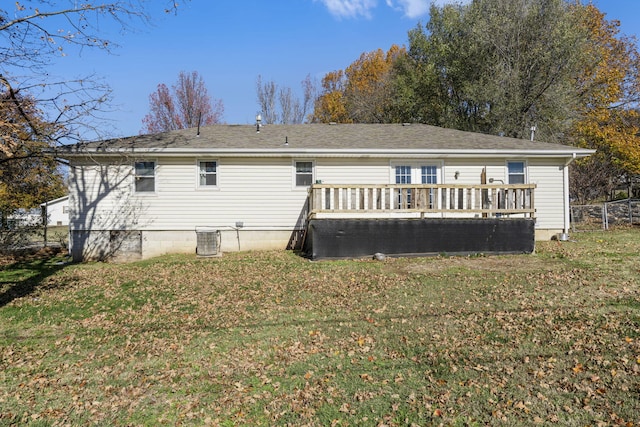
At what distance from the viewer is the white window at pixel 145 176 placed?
39.2ft

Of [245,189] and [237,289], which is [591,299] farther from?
[245,189]

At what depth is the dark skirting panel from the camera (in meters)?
10.1

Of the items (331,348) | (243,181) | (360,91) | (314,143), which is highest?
(360,91)

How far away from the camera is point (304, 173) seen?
40.2 feet

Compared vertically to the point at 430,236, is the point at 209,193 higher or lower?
higher

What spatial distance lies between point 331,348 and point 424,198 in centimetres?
641

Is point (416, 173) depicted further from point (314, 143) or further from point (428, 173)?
point (314, 143)

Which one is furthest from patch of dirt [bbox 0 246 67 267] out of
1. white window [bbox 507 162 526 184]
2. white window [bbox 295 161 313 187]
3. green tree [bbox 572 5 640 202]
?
green tree [bbox 572 5 640 202]

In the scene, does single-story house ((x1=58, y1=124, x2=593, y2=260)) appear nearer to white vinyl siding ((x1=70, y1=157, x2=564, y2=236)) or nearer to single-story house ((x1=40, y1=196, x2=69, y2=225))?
white vinyl siding ((x1=70, y1=157, x2=564, y2=236))

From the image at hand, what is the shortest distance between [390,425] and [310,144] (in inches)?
393

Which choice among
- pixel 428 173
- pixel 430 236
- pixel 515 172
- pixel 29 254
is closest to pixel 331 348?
pixel 430 236

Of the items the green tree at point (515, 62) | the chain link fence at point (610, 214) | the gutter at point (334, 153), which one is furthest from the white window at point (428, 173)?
the green tree at point (515, 62)

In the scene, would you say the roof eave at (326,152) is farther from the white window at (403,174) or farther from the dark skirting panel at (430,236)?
the dark skirting panel at (430,236)

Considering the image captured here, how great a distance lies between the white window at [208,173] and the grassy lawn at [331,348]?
4218 mm
